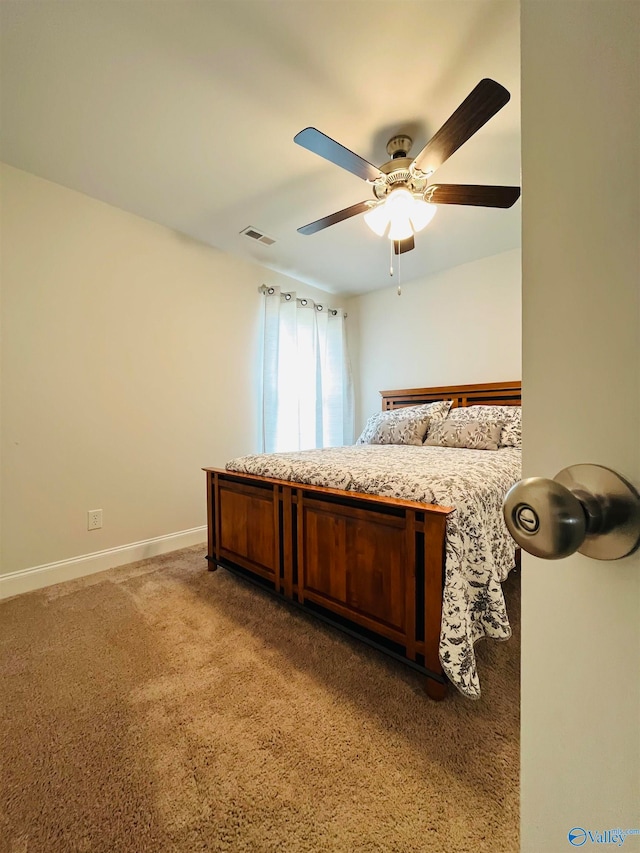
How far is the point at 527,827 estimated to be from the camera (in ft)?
1.18

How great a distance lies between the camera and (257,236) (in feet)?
9.32

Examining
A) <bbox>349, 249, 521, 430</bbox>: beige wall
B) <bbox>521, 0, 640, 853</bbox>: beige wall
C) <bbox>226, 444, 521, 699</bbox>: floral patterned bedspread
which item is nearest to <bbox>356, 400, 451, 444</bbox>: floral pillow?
<bbox>349, 249, 521, 430</bbox>: beige wall

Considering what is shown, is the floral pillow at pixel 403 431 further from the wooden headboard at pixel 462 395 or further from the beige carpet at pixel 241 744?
the beige carpet at pixel 241 744

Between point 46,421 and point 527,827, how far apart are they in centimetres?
273

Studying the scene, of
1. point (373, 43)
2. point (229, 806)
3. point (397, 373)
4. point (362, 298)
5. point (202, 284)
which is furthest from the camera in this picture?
point (362, 298)

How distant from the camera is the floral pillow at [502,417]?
8.36 feet

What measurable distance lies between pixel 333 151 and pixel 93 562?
9.19 feet

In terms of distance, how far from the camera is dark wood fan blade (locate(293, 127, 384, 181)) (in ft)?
4.55

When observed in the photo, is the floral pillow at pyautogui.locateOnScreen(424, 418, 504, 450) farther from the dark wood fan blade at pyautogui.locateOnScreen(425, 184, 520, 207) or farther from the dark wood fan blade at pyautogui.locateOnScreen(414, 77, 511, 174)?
the dark wood fan blade at pyautogui.locateOnScreen(414, 77, 511, 174)

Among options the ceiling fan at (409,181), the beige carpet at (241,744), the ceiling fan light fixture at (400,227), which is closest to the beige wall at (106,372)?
the beige carpet at (241,744)

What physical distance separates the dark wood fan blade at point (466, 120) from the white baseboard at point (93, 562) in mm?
2946

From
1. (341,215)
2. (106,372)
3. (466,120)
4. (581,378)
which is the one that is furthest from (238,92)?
(581,378)

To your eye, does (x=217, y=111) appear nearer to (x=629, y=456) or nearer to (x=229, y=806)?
(x=629, y=456)

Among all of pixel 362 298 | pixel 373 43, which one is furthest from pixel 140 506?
pixel 362 298
